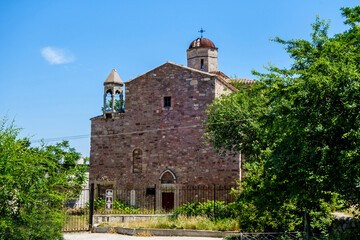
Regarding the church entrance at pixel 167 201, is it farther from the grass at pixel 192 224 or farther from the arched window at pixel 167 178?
the grass at pixel 192 224

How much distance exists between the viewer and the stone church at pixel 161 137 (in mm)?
24391

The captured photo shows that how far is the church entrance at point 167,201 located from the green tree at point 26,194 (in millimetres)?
13597

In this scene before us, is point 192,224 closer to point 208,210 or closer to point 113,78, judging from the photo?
point 208,210

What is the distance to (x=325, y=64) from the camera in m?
10.4

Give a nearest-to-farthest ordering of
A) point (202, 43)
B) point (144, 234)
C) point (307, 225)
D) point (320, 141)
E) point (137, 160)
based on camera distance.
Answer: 1. point (320, 141)
2. point (307, 225)
3. point (144, 234)
4. point (137, 160)
5. point (202, 43)

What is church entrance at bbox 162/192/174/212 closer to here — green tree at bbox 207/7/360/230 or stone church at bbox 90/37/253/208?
stone church at bbox 90/37/253/208

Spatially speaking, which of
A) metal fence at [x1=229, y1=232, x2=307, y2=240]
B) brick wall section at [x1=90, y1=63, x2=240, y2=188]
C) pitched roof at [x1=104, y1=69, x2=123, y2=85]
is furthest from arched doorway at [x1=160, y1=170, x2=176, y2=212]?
metal fence at [x1=229, y1=232, x2=307, y2=240]

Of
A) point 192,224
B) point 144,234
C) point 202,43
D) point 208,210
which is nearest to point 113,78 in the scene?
point 208,210

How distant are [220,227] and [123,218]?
6.20 m

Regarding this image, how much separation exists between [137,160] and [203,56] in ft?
48.1

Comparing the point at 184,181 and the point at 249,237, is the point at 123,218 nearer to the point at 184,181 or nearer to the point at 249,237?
the point at 184,181

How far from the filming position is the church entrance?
81.0 feet

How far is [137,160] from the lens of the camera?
1029 inches

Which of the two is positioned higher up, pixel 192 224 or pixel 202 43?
pixel 202 43
